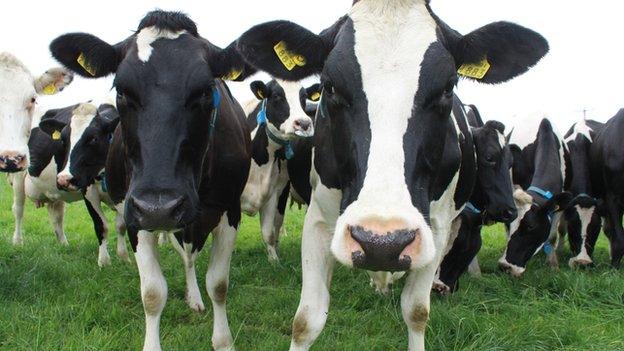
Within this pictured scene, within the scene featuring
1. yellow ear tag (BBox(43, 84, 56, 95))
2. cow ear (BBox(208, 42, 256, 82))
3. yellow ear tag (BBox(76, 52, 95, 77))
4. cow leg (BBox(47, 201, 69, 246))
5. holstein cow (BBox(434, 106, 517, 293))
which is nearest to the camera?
cow ear (BBox(208, 42, 256, 82))

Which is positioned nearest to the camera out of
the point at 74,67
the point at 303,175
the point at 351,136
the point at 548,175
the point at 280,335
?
the point at 351,136

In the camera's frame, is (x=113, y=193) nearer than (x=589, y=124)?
Yes

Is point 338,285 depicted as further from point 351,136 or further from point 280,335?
point 351,136

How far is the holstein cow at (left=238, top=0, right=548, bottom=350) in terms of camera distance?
260cm

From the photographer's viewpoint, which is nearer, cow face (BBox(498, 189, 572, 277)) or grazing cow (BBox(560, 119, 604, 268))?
cow face (BBox(498, 189, 572, 277))

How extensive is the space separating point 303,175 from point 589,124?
225 inches

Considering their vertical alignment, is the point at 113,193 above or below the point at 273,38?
below

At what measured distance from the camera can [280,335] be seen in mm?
4598

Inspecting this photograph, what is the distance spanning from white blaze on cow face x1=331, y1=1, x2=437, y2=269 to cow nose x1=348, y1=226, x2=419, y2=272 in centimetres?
2

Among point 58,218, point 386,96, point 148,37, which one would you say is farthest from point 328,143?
point 58,218

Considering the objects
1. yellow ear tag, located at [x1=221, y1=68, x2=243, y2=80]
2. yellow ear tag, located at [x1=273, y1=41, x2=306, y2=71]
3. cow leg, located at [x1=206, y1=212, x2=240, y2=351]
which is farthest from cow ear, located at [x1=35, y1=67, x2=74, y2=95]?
yellow ear tag, located at [x1=273, y1=41, x2=306, y2=71]

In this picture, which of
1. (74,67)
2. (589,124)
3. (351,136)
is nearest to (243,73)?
(74,67)

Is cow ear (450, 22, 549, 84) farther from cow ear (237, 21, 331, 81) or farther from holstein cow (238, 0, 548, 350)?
cow ear (237, 21, 331, 81)

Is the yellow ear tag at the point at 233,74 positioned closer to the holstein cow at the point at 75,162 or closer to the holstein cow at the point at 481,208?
the holstein cow at the point at 75,162
